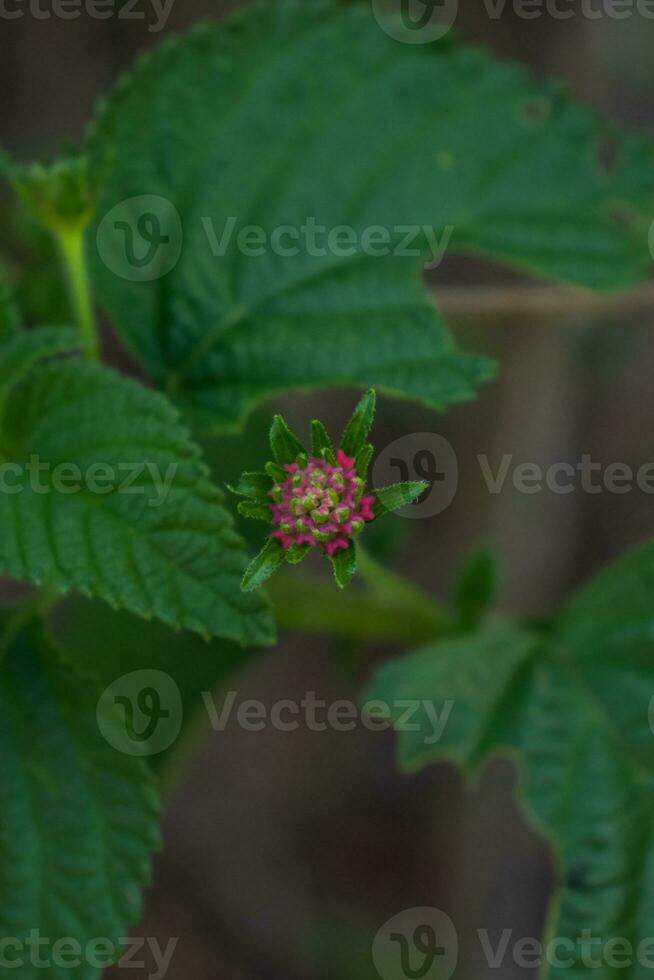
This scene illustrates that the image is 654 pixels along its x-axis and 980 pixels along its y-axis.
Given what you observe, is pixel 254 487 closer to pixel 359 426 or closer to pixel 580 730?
pixel 359 426

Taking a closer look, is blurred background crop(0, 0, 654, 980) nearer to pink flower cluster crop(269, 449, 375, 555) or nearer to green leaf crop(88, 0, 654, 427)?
green leaf crop(88, 0, 654, 427)

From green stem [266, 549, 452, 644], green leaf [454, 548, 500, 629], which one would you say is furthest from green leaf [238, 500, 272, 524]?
green leaf [454, 548, 500, 629]

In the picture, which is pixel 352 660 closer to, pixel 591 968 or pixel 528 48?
pixel 591 968

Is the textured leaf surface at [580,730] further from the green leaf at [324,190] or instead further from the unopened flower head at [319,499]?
the unopened flower head at [319,499]

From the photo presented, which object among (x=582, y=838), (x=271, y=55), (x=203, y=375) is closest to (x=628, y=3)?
(x=271, y=55)

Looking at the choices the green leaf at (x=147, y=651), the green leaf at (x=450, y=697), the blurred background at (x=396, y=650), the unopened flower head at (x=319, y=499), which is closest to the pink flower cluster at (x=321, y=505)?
the unopened flower head at (x=319, y=499)
